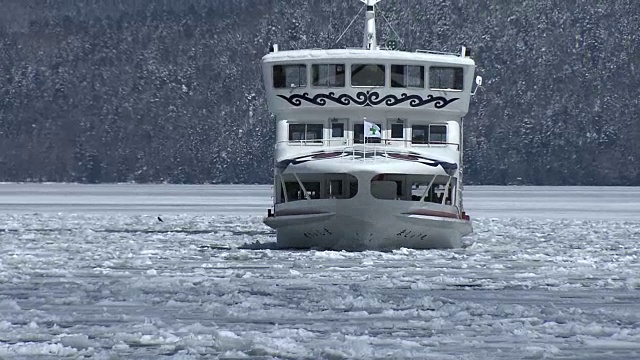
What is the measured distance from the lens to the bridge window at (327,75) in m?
42.1

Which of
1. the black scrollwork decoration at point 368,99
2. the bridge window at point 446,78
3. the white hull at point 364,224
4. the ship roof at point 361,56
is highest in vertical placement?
the ship roof at point 361,56

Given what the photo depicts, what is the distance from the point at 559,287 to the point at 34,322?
11447 millimetres

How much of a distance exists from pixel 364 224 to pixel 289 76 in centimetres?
574

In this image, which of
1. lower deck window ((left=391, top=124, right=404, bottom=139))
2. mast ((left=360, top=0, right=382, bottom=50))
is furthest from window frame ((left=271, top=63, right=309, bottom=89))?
mast ((left=360, top=0, right=382, bottom=50))

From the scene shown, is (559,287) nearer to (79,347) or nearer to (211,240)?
(79,347)

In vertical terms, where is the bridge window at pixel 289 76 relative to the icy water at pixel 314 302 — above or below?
above

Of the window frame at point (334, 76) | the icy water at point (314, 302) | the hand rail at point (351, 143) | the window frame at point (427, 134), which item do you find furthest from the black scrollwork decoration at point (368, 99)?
the icy water at point (314, 302)

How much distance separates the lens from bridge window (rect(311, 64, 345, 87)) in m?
42.1

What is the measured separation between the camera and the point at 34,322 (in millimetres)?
21828

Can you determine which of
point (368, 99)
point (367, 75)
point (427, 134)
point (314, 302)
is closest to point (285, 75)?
point (367, 75)

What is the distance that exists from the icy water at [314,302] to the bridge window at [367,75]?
5.46 m

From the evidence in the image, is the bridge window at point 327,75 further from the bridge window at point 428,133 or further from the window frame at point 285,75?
the bridge window at point 428,133

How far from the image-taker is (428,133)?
4184 cm

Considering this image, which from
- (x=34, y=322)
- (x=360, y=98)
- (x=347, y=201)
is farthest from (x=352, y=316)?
(x=360, y=98)
